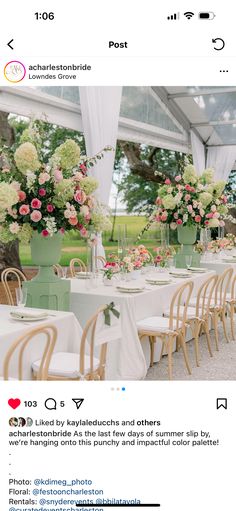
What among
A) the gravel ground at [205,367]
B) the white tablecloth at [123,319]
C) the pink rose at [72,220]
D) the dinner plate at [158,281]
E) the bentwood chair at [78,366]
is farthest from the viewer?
the dinner plate at [158,281]

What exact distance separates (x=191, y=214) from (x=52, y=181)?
8.37 feet

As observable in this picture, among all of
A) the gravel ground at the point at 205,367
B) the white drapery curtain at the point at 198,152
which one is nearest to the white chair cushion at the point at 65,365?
the gravel ground at the point at 205,367

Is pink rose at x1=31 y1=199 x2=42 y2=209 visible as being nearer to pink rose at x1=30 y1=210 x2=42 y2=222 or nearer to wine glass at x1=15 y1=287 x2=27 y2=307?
pink rose at x1=30 y1=210 x2=42 y2=222

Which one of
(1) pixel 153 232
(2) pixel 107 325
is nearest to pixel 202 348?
(1) pixel 153 232

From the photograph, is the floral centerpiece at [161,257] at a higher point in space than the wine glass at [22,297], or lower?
higher

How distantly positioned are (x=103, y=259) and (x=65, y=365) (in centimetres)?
311

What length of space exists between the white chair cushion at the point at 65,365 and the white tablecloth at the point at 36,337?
0.05m

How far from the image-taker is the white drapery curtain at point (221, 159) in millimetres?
9938

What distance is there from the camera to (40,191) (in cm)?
349

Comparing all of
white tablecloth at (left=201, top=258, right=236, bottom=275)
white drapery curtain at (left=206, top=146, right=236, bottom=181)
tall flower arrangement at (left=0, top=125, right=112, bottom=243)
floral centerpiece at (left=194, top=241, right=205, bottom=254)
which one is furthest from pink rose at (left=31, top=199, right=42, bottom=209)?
white drapery curtain at (left=206, top=146, right=236, bottom=181)
